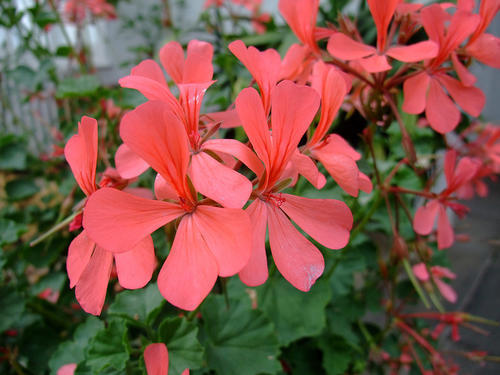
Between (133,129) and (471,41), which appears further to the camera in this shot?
(471,41)

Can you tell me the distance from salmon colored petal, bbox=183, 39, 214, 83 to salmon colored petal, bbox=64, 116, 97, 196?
0.38ft

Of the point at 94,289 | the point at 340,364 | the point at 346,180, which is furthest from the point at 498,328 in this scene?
the point at 94,289

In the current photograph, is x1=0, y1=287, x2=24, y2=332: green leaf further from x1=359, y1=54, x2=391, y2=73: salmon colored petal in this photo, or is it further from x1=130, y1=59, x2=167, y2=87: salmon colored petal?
x1=359, y1=54, x2=391, y2=73: salmon colored petal

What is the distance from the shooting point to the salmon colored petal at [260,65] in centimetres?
30

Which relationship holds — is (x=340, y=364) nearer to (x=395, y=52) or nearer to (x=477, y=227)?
(x=395, y=52)

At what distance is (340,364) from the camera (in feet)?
2.48

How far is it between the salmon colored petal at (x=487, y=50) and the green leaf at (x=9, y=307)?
78cm

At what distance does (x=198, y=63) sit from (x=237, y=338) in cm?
37

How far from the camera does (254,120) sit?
27 centimetres

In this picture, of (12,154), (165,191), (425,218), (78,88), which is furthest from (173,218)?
(12,154)

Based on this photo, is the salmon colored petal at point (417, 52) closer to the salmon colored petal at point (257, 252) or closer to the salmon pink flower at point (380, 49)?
the salmon pink flower at point (380, 49)

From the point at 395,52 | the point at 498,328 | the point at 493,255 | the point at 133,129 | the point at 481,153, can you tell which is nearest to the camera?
the point at 133,129

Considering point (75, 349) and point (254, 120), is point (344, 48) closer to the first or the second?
point (254, 120)

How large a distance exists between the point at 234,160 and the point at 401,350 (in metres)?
0.91
